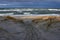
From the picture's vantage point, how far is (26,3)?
3.24 feet

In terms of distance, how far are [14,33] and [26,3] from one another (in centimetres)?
25

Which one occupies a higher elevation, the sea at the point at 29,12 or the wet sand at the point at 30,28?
the sea at the point at 29,12

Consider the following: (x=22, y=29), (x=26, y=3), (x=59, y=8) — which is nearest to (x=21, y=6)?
(x=26, y=3)

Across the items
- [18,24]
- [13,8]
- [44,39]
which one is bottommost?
[44,39]

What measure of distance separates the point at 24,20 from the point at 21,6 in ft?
0.36

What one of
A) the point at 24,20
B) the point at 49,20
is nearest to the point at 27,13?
the point at 24,20

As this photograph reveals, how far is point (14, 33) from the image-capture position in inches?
37.4

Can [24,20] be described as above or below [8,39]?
above

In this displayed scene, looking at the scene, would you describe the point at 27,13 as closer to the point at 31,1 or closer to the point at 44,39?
the point at 31,1

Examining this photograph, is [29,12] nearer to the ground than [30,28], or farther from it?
farther from it

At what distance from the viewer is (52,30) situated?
954 mm

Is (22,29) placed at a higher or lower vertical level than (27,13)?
lower

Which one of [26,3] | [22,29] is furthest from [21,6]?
[22,29]

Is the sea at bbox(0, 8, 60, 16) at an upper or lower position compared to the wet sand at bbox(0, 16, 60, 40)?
upper
